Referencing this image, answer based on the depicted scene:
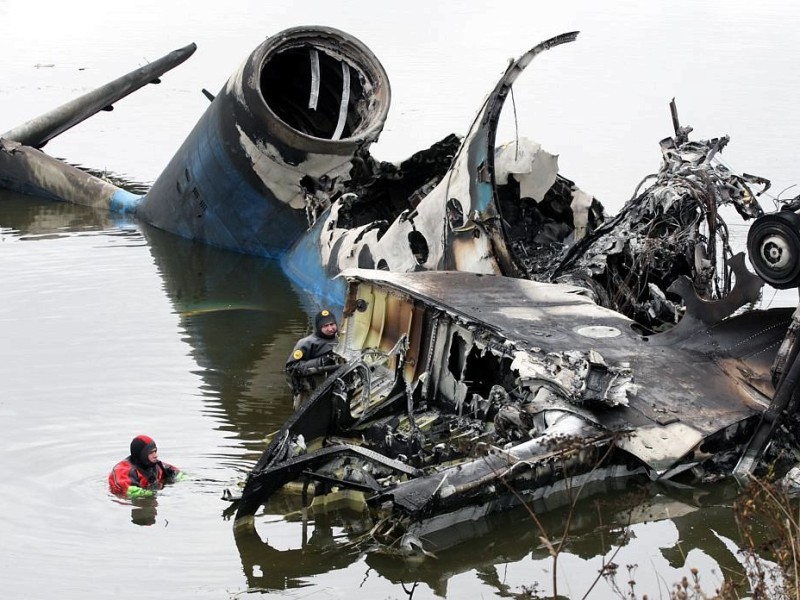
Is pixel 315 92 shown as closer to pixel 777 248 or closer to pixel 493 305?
pixel 493 305

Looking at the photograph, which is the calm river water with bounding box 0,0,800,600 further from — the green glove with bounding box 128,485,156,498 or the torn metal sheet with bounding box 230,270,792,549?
the torn metal sheet with bounding box 230,270,792,549

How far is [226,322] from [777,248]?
312 inches

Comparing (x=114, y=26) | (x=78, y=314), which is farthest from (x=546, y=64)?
(x=78, y=314)

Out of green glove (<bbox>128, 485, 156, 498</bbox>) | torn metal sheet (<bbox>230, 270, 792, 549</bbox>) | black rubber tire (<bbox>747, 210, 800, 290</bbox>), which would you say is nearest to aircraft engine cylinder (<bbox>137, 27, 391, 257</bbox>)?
torn metal sheet (<bbox>230, 270, 792, 549</bbox>)

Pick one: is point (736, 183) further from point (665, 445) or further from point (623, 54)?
point (623, 54)

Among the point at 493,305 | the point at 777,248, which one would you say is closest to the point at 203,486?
the point at 493,305

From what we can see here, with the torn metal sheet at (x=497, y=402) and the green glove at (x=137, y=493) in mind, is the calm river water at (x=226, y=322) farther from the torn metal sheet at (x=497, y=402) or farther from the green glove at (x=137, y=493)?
the torn metal sheet at (x=497, y=402)

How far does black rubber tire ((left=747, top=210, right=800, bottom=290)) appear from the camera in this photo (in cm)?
891

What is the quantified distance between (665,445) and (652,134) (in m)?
15.8

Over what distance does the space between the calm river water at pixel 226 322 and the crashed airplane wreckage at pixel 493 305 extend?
0.46 meters

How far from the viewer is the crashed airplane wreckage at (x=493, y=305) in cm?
901

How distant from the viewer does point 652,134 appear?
78.5 feet

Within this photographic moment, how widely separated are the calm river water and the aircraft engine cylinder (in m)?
0.61

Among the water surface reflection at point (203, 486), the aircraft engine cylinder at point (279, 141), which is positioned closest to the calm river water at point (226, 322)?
the water surface reflection at point (203, 486)
